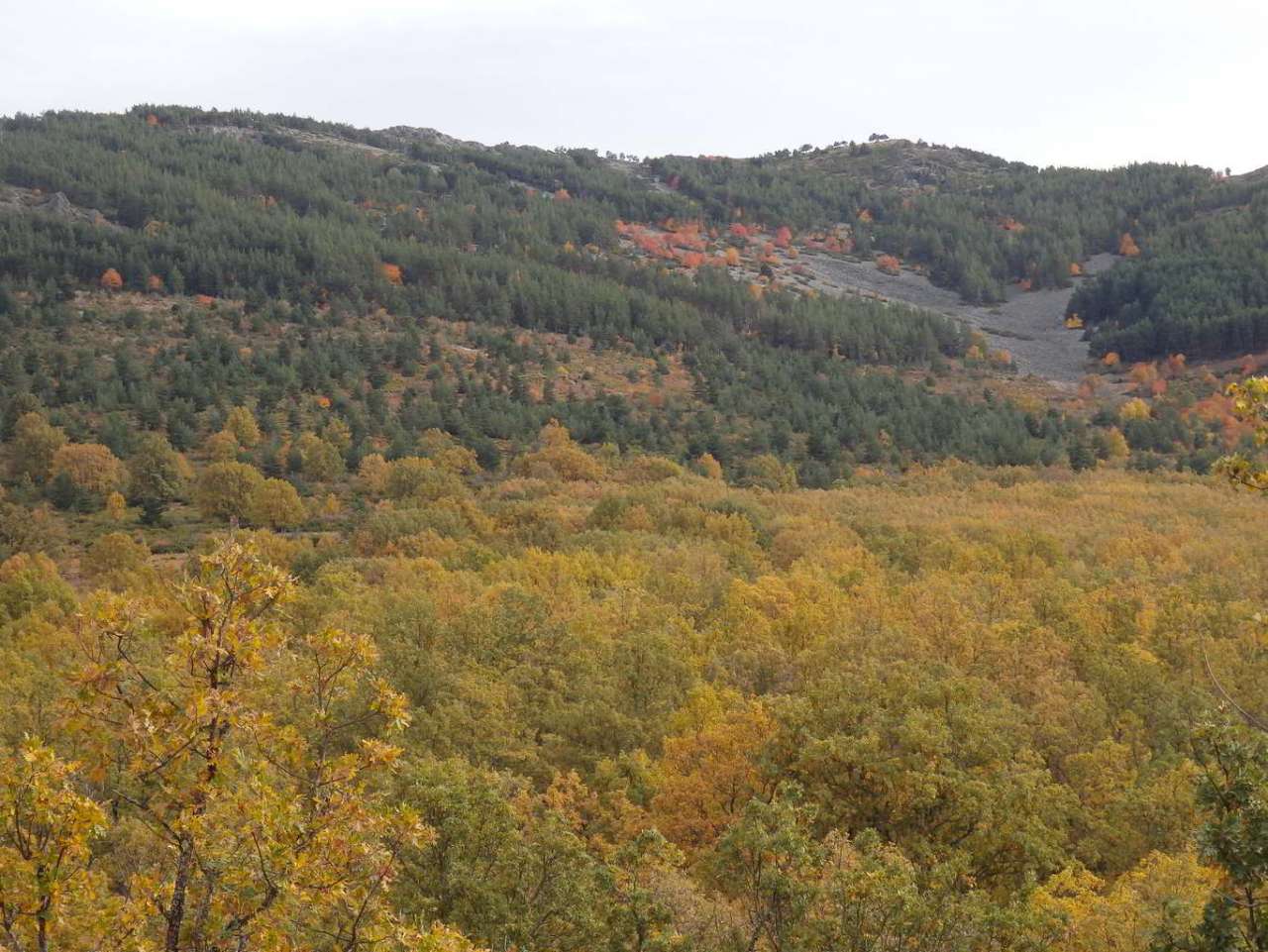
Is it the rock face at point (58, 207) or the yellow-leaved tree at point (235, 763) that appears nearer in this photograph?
the yellow-leaved tree at point (235, 763)

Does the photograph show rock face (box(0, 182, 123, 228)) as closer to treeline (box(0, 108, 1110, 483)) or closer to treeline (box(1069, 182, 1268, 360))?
treeline (box(0, 108, 1110, 483))

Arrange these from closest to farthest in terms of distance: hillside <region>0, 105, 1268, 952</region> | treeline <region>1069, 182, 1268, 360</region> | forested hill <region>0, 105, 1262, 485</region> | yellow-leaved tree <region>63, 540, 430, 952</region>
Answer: yellow-leaved tree <region>63, 540, 430, 952</region>, hillside <region>0, 105, 1268, 952</region>, forested hill <region>0, 105, 1262, 485</region>, treeline <region>1069, 182, 1268, 360</region>

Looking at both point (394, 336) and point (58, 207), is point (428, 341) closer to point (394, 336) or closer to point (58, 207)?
point (394, 336)

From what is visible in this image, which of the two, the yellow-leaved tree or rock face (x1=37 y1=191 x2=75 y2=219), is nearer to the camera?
the yellow-leaved tree

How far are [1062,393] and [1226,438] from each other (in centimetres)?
3813

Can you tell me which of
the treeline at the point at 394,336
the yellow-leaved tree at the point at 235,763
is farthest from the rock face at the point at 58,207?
the yellow-leaved tree at the point at 235,763

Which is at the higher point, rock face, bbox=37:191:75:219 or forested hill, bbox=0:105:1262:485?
rock face, bbox=37:191:75:219

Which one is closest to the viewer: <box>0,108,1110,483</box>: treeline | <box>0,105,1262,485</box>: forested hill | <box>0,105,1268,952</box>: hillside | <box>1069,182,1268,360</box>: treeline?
<box>0,105,1268,952</box>: hillside

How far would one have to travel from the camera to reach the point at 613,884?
2036cm

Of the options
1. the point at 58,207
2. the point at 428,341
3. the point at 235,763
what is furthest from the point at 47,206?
the point at 235,763

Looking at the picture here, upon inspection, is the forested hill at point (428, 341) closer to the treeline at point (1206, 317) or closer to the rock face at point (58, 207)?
the rock face at point (58, 207)

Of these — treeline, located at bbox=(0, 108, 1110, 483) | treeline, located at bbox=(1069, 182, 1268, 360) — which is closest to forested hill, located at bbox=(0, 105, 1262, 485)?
treeline, located at bbox=(0, 108, 1110, 483)

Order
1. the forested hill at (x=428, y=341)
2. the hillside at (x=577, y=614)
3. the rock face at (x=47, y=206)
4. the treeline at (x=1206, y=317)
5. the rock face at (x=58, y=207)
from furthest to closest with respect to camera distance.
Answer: the treeline at (x=1206, y=317) < the rock face at (x=58, y=207) < the rock face at (x=47, y=206) < the forested hill at (x=428, y=341) < the hillside at (x=577, y=614)

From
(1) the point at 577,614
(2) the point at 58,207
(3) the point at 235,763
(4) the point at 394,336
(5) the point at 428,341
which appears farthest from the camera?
(2) the point at 58,207
